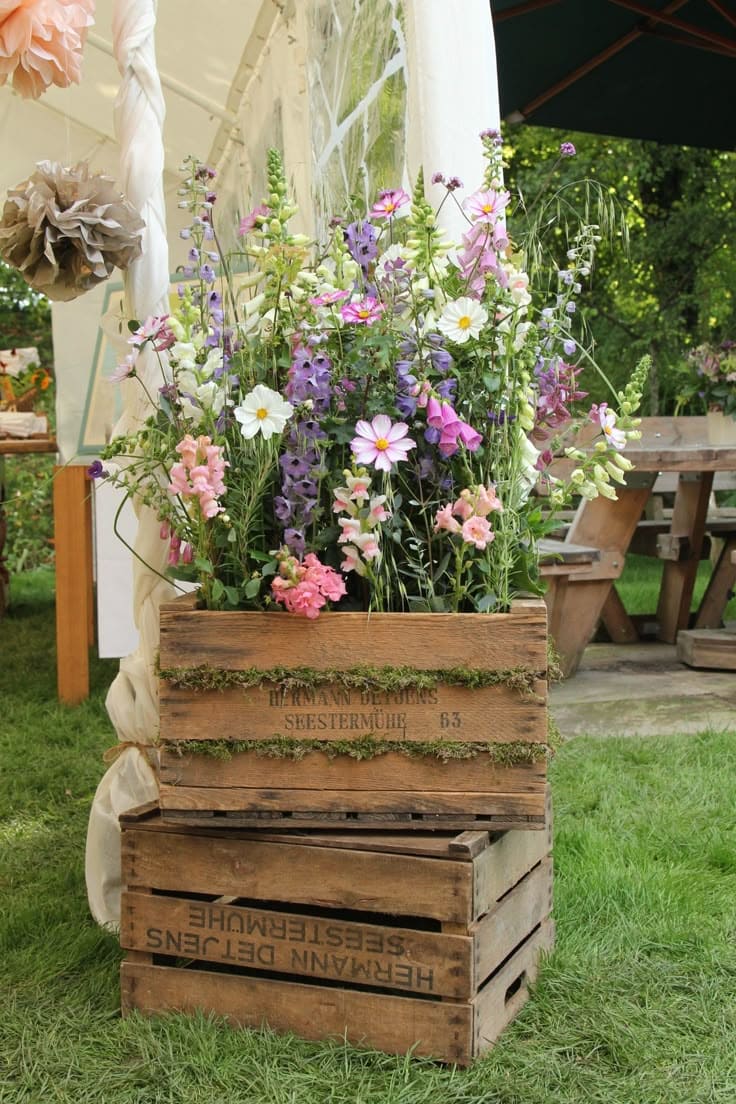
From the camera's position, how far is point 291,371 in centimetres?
159

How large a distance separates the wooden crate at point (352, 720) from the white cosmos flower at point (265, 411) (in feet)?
0.90

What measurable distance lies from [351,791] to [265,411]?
551 mm

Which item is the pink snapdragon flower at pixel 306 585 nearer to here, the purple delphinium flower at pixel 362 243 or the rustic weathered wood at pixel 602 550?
the purple delphinium flower at pixel 362 243

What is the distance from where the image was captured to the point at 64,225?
185cm

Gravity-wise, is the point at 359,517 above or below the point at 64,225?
below

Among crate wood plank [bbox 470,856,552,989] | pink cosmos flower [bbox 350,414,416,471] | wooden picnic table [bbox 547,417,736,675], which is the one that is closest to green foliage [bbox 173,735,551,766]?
crate wood plank [bbox 470,856,552,989]

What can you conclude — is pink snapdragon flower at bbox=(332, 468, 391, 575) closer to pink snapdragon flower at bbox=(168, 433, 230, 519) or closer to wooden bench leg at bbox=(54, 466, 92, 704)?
pink snapdragon flower at bbox=(168, 433, 230, 519)

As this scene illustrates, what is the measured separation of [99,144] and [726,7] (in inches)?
111

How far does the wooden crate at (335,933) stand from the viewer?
5.14 ft

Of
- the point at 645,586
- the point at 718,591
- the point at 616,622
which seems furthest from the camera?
the point at 645,586

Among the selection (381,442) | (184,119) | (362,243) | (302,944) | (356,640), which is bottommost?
(302,944)

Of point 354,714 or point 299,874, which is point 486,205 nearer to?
point 354,714

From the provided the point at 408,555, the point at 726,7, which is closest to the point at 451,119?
the point at 408,555

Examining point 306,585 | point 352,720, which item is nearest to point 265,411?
point 306,585
